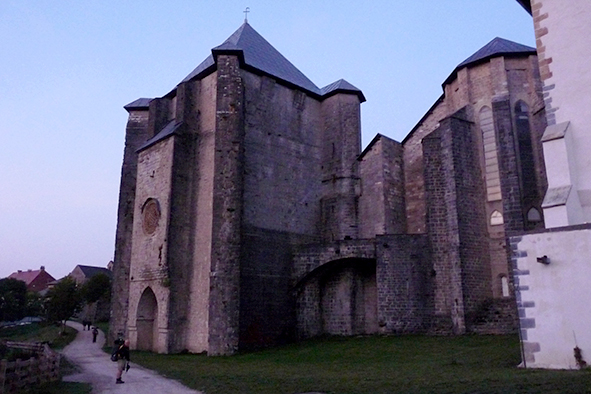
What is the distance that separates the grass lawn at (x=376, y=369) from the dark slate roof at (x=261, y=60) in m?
12.5

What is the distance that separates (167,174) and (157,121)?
Answer: 398 cm

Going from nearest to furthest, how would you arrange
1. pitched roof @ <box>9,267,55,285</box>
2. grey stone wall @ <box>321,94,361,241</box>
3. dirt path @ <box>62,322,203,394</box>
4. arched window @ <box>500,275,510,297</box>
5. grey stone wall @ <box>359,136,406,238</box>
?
dirt path @ <box>62,322,203,394</box>, arched window @ <box>500,275,510,297</box>, grey stone wall @ <box>359,136,406,238</box>, grey stone wall @ <box>321,94,361,241</box>, pitched roof @ <box>9,267,55,285</box>

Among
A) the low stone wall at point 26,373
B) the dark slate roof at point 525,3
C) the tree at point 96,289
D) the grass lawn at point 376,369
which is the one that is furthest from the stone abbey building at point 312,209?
the tree at point 96,289

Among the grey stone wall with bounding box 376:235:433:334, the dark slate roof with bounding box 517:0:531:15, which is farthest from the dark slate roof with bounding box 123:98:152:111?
the dark slate roof with bounding box 517:0:531:15

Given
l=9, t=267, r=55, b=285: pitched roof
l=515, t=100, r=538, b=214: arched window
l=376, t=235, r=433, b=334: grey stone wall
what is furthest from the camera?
l=9, t=267, r=55, b=285: pitched roof

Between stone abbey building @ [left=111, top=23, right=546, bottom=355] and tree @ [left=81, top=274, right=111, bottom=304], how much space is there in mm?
22538

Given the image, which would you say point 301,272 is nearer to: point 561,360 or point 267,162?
point 267,162

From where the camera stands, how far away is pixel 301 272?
20531 millimetres

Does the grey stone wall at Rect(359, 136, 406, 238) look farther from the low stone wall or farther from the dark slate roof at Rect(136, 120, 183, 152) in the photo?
the low stone wall

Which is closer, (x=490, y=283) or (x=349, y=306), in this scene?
(x=490, y=283)

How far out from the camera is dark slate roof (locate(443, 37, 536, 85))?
19.1 metres

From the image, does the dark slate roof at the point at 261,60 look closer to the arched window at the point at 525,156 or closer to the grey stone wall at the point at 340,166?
the grey stone wall at the point at 340,166

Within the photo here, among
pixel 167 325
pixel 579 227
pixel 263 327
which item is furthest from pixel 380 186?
pixel 579 227

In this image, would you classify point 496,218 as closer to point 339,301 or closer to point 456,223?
point 456,223
